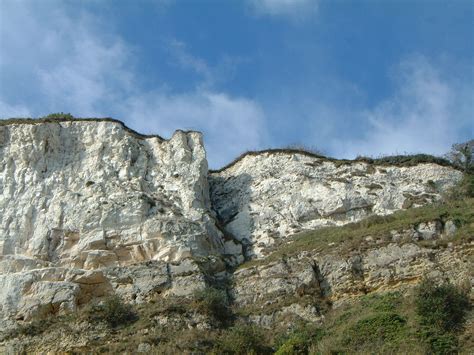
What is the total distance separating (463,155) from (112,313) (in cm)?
2247

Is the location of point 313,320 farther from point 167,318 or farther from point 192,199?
point 192,199

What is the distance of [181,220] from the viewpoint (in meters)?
29.9

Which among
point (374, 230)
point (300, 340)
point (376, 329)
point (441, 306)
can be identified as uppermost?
point (374, 230)

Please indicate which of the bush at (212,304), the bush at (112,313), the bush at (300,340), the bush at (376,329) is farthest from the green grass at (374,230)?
the bush at (112,313)

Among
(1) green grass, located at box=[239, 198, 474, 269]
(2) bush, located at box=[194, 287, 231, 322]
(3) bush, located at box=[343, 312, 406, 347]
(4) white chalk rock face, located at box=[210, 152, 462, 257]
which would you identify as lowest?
(3) bush, located at box=[343, 312, 406, 347]

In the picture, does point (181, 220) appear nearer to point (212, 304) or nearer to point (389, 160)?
point (212, 304)

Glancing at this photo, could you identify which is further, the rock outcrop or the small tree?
the small tree

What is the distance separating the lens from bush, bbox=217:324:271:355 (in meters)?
22.1

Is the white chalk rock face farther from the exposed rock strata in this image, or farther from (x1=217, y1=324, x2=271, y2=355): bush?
(x1=217, y1=324, x2=271, y2=355): bush

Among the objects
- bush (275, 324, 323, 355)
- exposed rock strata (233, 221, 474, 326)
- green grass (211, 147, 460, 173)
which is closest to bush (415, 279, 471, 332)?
exposed rock strata (233, 221, 474, 326)

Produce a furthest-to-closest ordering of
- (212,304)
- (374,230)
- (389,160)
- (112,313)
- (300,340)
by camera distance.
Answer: (389,160) → (374,230) → (212,304) → (112,313) → (300,340)

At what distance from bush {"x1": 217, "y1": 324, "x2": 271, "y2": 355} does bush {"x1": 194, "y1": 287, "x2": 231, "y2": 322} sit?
1.82 metres

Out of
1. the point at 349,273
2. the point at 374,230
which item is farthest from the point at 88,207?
the point at 374,230

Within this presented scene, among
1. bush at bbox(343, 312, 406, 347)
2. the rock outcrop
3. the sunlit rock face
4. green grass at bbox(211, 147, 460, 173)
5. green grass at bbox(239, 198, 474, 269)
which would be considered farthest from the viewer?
green grass at bbox(211, 147, 460, 173)
